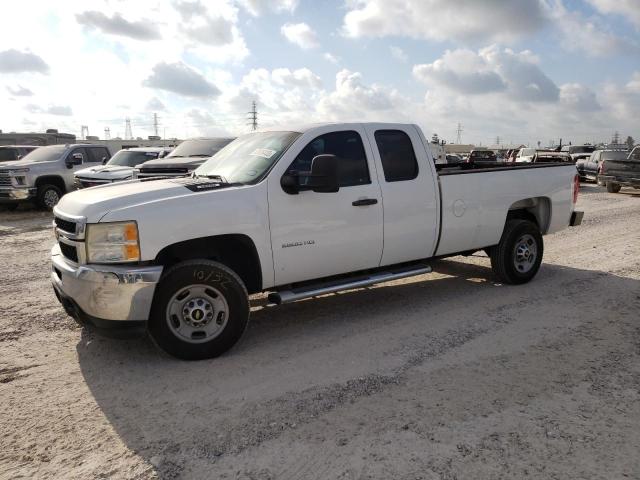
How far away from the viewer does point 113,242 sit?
4039mm

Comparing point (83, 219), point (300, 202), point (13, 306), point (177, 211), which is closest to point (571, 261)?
point (300, 202)

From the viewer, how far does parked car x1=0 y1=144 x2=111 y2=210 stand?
14.5 meters

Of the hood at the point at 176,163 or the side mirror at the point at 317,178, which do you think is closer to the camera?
the side mirror at the point at 317,178

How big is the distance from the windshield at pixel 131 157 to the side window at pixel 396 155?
11.9 metres

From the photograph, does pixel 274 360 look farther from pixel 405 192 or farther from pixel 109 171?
pixel 109 171

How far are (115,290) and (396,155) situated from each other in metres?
3.12

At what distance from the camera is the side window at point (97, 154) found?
1697 centimetres

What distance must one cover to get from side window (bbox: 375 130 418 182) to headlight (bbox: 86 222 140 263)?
2583 millimetres

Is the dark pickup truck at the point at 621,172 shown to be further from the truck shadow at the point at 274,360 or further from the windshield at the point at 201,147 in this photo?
the windshield at the point at 201,147

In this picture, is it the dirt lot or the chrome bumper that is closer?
the dirt lot

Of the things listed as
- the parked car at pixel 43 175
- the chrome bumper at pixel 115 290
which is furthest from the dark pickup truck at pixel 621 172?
the chrome bumper at pixel 115 290

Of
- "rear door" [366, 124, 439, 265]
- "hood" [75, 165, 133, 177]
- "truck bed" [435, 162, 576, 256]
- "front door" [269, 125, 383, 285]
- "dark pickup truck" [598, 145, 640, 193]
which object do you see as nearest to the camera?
"front door" [269, 125, 383, 285]

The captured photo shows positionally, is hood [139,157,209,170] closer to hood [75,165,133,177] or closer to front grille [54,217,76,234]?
hood [75,165,133,177]

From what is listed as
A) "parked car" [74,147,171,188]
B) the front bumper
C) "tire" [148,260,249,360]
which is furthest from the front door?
the front bumper
